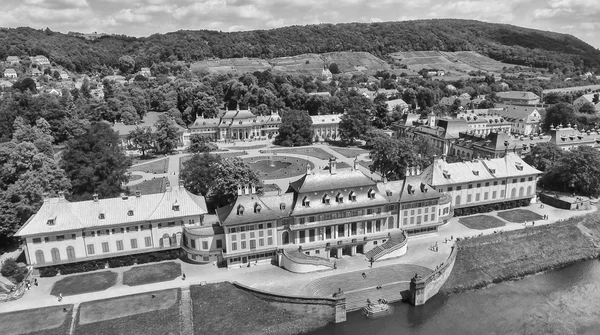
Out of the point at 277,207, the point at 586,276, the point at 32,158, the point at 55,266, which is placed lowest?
the point at 586,276

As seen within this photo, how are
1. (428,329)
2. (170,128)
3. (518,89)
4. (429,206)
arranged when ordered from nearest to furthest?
(428,329) → (429,206) → (170,128) → (518,89)

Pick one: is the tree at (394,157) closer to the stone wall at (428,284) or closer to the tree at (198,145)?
the stone wall at (428,284)

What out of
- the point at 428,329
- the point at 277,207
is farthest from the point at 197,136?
the point at 428,329

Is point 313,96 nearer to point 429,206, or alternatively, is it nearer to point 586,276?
point 429,206

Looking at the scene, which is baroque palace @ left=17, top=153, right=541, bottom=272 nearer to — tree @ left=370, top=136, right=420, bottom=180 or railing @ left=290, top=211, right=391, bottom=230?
railing @ left=290, top=211, right=391, bottom=230

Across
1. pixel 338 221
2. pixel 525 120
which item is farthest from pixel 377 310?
pixel 525 120

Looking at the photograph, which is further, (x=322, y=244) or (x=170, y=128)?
(x=170, y=128)
